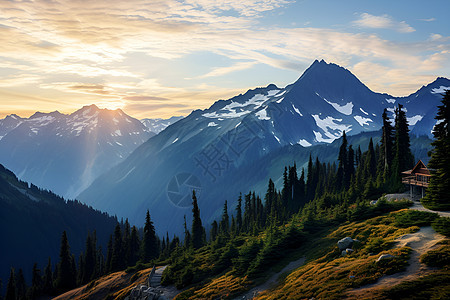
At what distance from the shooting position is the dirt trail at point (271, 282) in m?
44.7

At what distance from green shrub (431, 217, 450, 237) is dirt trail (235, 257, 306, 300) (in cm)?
1744

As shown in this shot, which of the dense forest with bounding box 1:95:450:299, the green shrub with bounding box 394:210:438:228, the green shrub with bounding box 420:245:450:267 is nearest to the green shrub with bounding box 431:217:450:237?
the dense forest with bounding box 1:95:450:299

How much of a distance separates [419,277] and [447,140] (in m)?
28.4

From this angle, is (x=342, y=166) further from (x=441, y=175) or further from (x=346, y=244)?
(x=346, y=244)

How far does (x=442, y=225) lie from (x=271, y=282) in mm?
21562

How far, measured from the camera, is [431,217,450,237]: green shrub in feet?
122

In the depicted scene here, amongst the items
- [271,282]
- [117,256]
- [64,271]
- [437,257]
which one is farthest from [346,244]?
[64,271]

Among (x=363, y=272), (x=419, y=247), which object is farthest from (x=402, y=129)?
(x=363, y=272)

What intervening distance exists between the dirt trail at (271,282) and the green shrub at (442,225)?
17.4 m

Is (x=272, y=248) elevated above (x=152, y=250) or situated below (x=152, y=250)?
above

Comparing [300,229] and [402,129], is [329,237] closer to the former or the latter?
[300,229]

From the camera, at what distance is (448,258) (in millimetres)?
30922

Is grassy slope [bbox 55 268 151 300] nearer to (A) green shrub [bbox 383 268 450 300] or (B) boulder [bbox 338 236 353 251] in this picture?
(B) boulder [bbox 338 236 353 251]

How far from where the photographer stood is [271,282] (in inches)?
1817
